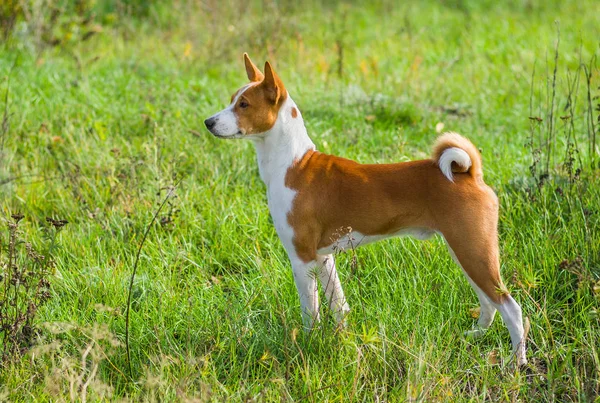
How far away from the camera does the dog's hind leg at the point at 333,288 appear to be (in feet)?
12.5

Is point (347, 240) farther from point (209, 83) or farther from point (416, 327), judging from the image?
point (209, 83)

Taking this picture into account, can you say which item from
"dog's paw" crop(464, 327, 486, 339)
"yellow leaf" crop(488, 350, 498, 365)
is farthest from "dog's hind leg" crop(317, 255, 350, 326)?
"yellow leaf" crop(488, 350, 498, 365)

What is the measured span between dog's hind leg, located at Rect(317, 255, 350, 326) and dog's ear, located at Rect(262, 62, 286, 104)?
0.85 m

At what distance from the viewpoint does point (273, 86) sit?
3812mm

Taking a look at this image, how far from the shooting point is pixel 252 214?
16.5 feet

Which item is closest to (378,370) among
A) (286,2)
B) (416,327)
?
(416,327)

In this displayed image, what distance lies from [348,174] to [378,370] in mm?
979

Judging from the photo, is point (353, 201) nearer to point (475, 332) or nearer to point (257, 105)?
point (257, 105)

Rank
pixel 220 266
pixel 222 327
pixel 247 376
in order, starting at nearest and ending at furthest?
pixel 247 376, pixel 222 327, pixel 220 266

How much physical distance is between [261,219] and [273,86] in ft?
4.22

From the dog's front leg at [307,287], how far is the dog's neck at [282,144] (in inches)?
17.9

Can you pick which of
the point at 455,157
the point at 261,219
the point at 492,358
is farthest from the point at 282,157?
Result: the point at 492,358

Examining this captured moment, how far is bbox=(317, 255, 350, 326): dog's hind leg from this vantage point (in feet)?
12.5

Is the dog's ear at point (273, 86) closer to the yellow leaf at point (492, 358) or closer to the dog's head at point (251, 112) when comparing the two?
the dog's head at point (251, 112)
